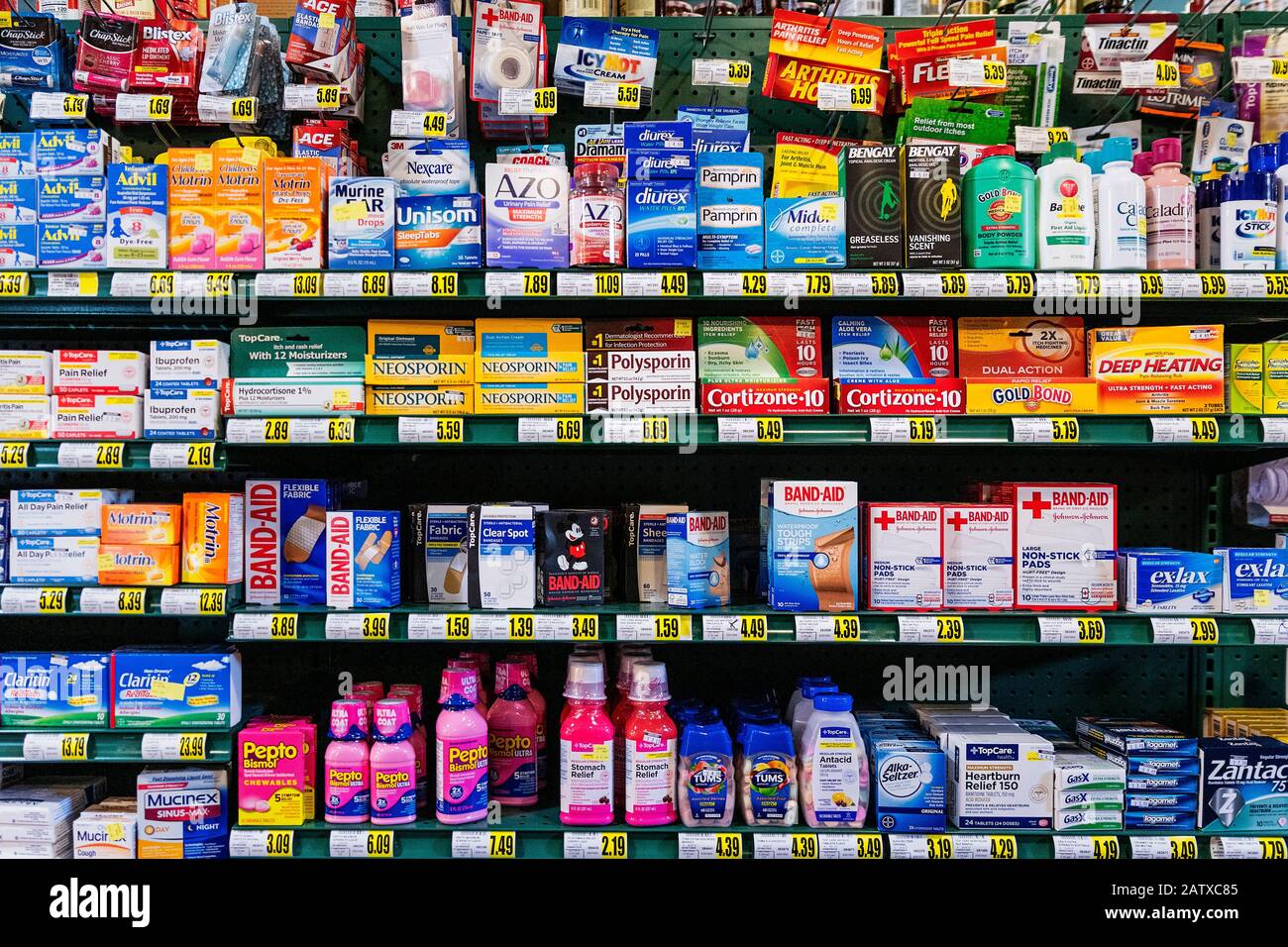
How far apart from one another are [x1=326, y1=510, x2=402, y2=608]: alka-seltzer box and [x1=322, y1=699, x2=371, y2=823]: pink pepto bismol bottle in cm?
29

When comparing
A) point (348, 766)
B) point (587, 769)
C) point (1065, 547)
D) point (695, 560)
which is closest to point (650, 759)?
point (587, 769)

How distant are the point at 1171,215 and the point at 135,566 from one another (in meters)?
3.14

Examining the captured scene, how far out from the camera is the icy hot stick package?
2.66 metres

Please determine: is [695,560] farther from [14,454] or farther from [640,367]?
[14,454]

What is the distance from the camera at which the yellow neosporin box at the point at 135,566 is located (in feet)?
8.06

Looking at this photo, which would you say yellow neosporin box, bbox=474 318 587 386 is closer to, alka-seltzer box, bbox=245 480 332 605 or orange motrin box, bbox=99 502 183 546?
alka-seltzer box, bbox=245 480 332 605

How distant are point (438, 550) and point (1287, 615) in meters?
2.45

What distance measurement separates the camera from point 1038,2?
3123 millimetres

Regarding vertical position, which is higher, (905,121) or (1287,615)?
(905,121)

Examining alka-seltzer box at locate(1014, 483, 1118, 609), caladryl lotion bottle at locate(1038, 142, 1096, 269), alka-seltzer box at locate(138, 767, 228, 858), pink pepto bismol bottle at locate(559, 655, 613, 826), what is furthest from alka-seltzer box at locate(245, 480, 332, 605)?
caladryl lotion bottle at locate(1038, 142, 1096, 269)

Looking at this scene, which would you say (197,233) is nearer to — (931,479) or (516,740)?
(516,740)

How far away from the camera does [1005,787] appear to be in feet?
7.79

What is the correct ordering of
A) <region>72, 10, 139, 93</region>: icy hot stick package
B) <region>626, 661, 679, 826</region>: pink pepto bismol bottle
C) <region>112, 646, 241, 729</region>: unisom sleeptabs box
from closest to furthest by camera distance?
<region>626, 661, 679, 826</region>: pink pepto bismol bottle
<region>112, 646, 241, 729</region>: unisom sleeptabs box
<region>72, 10, 139, 93</region>: icy hot stick package
